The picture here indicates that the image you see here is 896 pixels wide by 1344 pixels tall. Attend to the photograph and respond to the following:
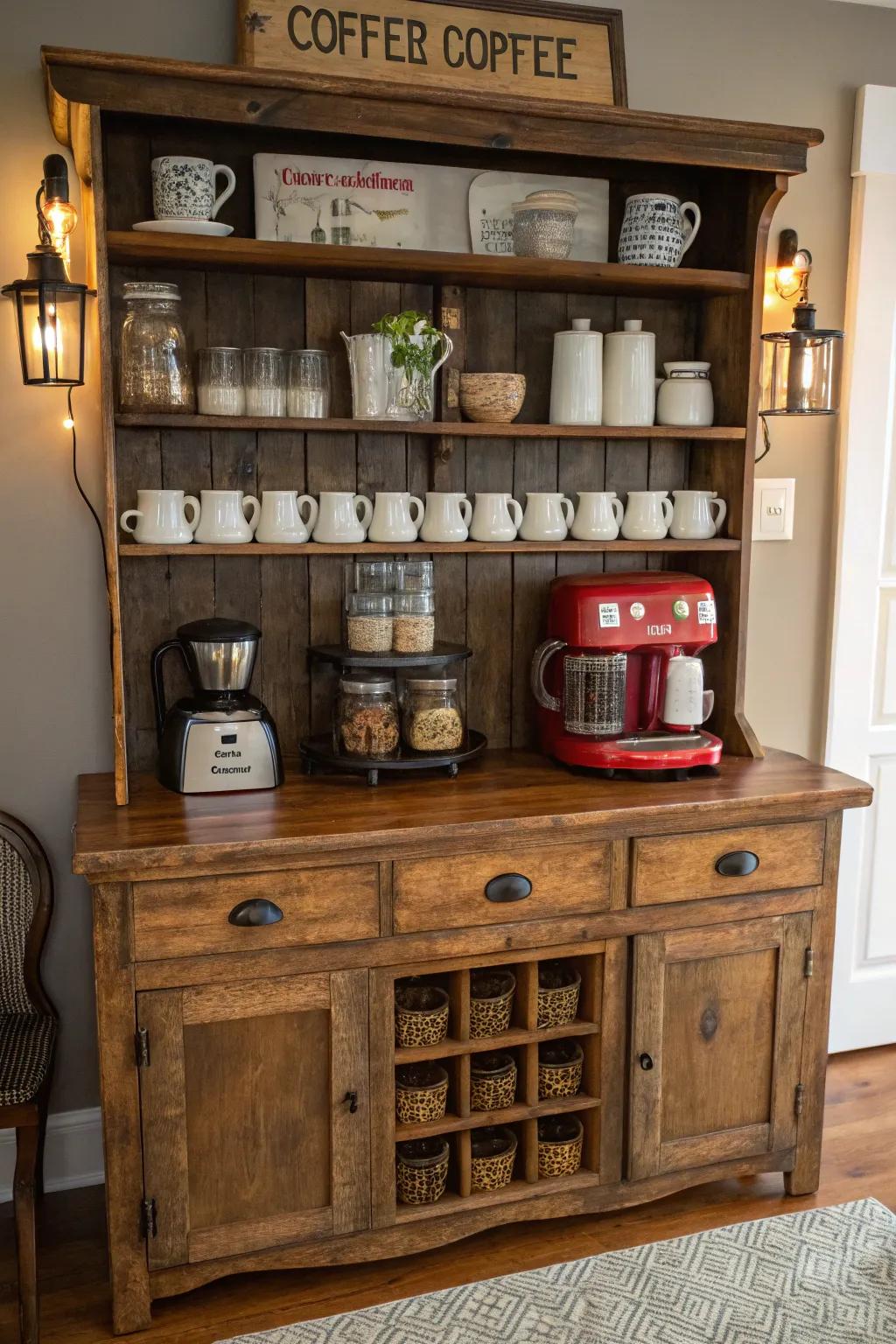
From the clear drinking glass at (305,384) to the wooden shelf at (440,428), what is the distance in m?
0.05

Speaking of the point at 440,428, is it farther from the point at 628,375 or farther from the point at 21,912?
the point at 21,912

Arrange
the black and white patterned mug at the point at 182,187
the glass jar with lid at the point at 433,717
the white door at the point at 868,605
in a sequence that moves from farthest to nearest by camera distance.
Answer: the white door at the point at 868,605 < the glass jar with lid at the point at 433,717 < the black and white patterned mug at the point at 182,187

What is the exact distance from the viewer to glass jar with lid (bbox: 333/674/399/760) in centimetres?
228

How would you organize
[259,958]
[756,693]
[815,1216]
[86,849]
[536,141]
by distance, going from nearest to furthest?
[86,849] → [259,958] → [536,141] → [815,1216] → [756,693]

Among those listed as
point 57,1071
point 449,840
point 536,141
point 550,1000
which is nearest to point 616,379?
point 536,141

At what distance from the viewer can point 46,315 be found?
2094 millimetres

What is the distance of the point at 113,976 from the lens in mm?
1902

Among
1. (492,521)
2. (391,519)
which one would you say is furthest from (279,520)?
(492,521)

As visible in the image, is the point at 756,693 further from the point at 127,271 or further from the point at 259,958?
the point at 127,271

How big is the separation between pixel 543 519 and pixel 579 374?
304 mm

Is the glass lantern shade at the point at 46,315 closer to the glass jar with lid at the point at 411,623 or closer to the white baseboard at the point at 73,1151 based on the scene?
the glass jar with lid at the point at 411,623

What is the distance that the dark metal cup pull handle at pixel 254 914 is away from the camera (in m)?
1.94

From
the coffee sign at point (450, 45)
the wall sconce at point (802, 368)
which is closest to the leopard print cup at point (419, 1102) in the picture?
the wall sconce at point (802, 368)

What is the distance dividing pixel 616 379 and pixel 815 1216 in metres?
1.74
